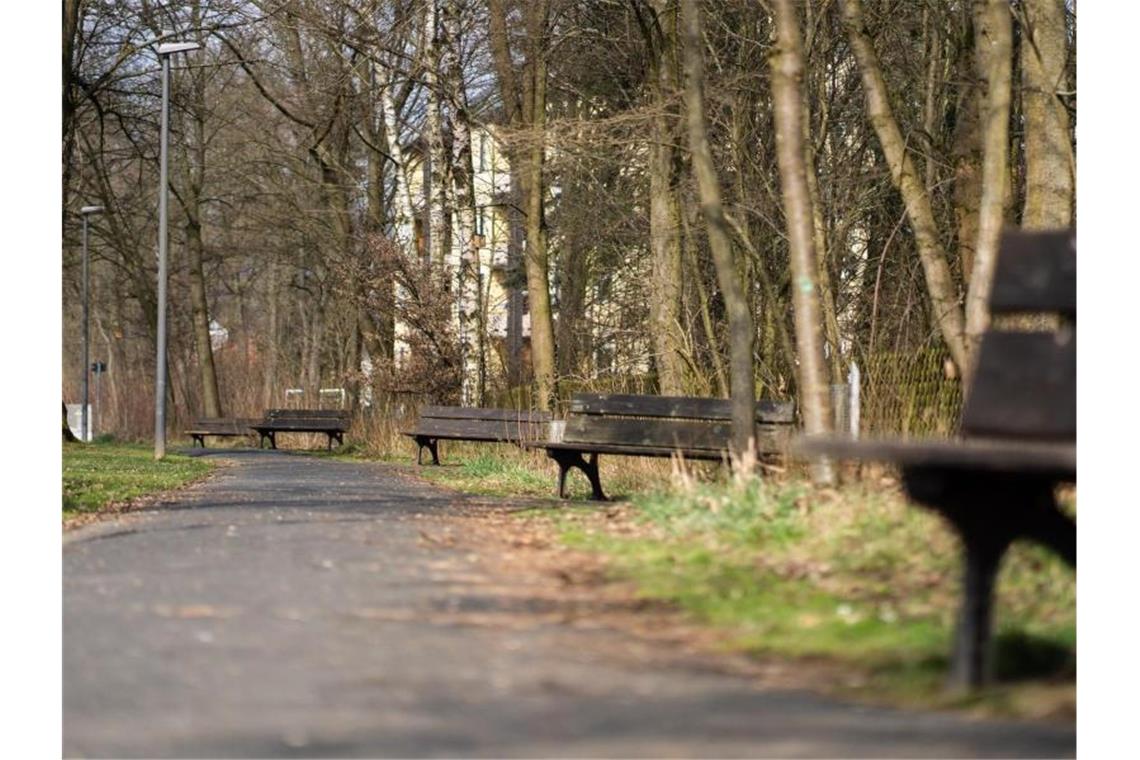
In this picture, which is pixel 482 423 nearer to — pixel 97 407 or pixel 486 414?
pixel 486 414

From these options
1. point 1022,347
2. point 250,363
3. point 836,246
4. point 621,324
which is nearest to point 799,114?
point 1022,347

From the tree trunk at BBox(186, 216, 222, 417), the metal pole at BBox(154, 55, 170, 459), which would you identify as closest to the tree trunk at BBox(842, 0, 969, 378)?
the metal pole at BBox(154, 55, 170, 459)

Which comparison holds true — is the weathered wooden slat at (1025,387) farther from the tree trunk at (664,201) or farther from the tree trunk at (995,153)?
the tree trunk at (664,201)

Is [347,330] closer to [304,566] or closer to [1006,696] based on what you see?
[304,566]

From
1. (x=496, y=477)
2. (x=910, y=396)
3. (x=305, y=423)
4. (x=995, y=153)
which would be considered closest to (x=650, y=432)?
(x=910, y=396)

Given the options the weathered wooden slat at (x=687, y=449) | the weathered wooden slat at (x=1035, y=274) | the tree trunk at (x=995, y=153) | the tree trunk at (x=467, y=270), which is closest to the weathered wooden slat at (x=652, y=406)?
the weathered wooden slat at (x=687, y=449)

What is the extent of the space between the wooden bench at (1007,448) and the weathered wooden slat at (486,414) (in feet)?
47.2

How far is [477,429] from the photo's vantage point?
22609 mm

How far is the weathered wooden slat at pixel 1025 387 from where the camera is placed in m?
6.04

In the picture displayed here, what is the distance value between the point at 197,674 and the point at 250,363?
4387cm

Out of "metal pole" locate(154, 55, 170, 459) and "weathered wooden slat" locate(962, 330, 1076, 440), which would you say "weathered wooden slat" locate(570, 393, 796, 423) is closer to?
"weathered wooden slat" locate(962, 330, 1076, 440)

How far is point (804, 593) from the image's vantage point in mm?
7164

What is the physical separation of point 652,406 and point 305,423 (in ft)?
62.5

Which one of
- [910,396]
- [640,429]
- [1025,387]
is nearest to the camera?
[1025,387]
